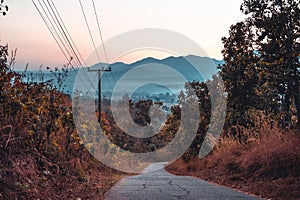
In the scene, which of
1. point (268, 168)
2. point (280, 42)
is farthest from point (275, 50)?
point (268, 168)

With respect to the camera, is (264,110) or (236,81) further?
(236,81)

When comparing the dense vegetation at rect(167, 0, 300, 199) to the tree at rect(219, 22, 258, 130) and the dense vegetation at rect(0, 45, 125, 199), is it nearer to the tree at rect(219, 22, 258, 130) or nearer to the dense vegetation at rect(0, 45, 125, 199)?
the tree at rect(219, 22, 258, 130)

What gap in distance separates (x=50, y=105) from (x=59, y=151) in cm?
139

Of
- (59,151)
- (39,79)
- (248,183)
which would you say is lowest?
(248,183)

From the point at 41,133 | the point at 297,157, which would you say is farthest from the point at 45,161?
the point at 297,157

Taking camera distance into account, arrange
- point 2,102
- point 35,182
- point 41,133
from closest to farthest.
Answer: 1. point 35,182
2. point 2,102
3. point 41,133

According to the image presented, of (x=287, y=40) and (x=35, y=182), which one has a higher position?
(x=287, y=40)

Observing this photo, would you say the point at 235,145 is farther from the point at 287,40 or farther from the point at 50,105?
the point at 50,105

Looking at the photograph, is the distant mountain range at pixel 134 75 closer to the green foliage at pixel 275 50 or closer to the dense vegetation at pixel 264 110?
the dense vegetation at pixel 264 110

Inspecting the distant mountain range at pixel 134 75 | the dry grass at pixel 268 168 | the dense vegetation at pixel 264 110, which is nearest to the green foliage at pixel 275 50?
the dense vegetation at pixel 264 110

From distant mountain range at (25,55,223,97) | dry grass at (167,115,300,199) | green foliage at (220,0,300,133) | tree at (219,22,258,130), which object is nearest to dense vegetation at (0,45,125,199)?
distant mountain range at (25,55,223,97)

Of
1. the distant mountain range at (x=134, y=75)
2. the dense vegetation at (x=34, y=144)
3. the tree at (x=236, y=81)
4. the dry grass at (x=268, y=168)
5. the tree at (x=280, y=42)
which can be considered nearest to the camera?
the dense vegetation at (x=34, y=144)

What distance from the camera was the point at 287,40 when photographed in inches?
634

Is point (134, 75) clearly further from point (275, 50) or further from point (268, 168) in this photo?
point (268, 168)
